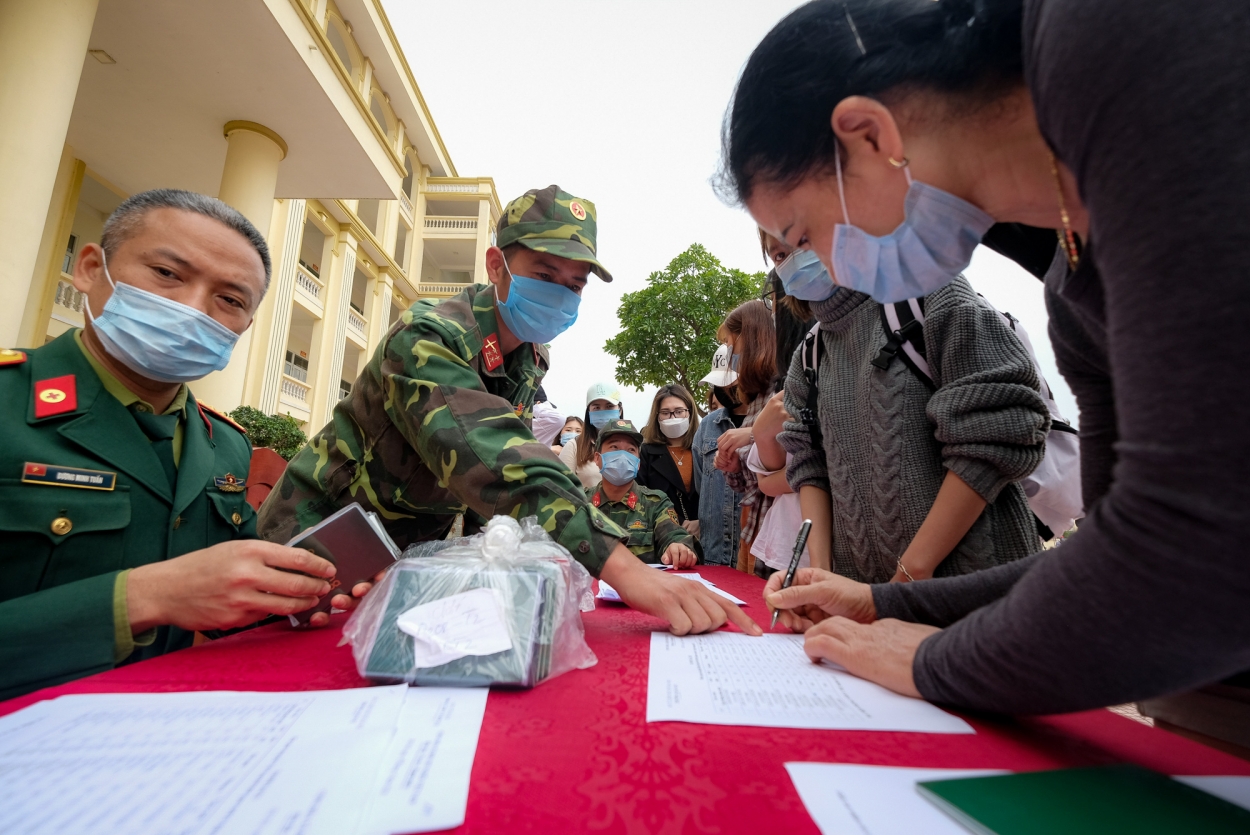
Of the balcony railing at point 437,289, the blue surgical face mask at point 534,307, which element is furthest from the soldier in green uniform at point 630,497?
the balcony railing at point 437,289

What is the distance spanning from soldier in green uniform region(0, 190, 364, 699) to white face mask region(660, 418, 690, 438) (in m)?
2.60

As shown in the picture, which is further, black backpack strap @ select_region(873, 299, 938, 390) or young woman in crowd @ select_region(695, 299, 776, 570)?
young woman in crowd @ select_region(695, 299, 776, 570)

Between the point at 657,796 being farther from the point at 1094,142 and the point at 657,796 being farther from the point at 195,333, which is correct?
the point at 195,333

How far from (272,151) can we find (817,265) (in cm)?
639

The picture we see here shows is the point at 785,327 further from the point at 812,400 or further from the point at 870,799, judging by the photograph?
the point at 870,799

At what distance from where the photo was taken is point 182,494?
1368 millimetres

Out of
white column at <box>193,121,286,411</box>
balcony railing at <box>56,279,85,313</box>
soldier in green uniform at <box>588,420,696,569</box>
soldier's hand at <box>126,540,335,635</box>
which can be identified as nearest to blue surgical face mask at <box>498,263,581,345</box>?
soldier's hand at <box>126,540,335,635</box>

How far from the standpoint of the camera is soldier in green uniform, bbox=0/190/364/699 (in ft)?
3.05

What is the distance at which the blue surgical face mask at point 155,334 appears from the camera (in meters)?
1.36

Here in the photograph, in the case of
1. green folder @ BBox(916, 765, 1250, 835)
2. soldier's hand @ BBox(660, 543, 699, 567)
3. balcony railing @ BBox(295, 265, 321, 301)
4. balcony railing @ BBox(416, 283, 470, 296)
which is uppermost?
balcony railing @ BBox(416, 283, 470, 296)

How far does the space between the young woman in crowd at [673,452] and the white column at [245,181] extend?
4.10m

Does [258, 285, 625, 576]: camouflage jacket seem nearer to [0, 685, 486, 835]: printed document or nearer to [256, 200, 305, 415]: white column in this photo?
[0, 685, 486, 835]: printed document

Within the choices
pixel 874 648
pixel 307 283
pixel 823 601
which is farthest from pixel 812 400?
pixel 307 283

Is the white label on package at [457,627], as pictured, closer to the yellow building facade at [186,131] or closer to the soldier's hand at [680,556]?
the soldier's hand at [680,556]
